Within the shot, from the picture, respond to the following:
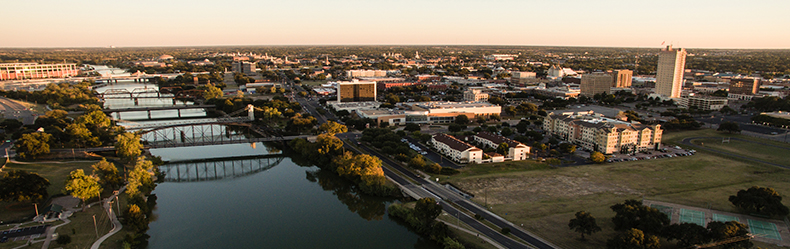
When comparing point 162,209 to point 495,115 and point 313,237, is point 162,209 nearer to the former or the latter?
point 313,237

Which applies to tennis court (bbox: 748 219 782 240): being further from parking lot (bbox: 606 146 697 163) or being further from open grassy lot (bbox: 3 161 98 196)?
open grassy lot (bbox: 3 161 98 196)

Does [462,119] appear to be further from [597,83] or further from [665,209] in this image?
[597,83]

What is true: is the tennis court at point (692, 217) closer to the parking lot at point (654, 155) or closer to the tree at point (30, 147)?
the parking lot at point (654, 155)

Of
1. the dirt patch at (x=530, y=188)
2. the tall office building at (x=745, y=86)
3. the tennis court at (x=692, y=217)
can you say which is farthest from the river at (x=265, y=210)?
the tall office building at (x=745, y=86)

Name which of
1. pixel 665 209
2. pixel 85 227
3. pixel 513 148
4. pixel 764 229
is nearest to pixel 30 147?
pixel 85 227

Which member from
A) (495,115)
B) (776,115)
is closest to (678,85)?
(776,115)

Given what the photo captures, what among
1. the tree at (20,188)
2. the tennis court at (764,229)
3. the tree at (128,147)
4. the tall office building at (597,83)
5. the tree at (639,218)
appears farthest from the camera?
the tall office building at (597,83)

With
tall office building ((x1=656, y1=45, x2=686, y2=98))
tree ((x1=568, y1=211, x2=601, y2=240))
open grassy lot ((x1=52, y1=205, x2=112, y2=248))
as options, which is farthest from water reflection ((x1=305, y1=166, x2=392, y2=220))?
tall office building ((x1=656, y1=45, x2=686, y2=98))
